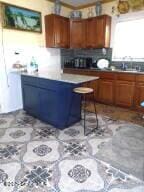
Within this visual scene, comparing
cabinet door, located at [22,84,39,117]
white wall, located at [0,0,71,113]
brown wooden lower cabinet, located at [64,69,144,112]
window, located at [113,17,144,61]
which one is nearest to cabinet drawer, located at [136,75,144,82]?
brown wooden lower cabinet, located at [64,69,144,112]

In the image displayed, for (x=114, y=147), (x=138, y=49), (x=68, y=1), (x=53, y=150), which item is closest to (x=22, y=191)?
(x=53, y=150)

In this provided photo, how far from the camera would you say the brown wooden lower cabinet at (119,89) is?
3652 millimetres

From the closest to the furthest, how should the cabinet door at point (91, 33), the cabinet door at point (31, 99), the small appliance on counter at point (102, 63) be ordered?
the cabinet door at point (31, 99), the cabinet door at point (91, 33), the small appliance on counter at point (102, 63)

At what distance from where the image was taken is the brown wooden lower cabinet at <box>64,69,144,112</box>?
3.65m

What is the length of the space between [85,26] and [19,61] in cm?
205

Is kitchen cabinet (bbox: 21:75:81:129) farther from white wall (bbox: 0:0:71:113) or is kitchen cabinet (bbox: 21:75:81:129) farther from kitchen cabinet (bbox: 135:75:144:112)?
kitchen cabinet (bbox: 135:75:144:112)

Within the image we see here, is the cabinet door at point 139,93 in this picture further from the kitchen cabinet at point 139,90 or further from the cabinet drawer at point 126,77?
the cabinet drawer at point 126,77

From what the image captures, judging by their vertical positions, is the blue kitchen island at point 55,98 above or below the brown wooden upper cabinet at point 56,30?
below

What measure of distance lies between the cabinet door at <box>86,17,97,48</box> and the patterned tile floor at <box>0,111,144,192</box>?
2.41 meters

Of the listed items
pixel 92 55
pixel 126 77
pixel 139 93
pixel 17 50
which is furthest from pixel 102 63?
pixel 17 50

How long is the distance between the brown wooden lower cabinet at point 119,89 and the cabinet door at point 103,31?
2.52ft

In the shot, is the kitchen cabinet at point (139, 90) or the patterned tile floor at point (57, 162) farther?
the kitchen cabinet at point (139, 90)

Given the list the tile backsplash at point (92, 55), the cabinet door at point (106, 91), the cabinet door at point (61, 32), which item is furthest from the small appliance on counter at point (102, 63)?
the cabinet door at point (61, 32)

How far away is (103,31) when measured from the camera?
419 centimetres
